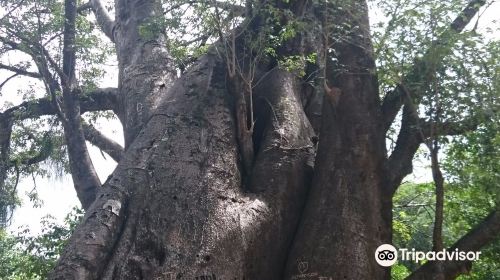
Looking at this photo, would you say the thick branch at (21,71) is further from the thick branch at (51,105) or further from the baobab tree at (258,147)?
the baobab tree at (258,147)

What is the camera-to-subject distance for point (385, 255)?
3.60m

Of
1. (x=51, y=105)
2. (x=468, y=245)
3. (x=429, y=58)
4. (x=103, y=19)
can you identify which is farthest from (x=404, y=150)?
(x=103, y=19)

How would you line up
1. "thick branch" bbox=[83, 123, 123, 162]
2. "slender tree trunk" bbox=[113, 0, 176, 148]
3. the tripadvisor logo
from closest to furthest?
the tripadvisor logo → "slender tree trunk" bbox=[113, 0, 176, 148] → "thick branch" bbox=[83, 123, 123, 162]

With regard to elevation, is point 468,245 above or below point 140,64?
below

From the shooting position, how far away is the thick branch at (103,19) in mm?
6297

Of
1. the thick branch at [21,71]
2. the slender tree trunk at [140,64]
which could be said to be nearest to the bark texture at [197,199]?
the slender tree trunk at [140,64]

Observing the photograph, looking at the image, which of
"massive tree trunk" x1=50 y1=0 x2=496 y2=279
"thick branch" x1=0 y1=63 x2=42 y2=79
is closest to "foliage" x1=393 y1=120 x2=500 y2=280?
"massive tree trunk" x1=50 y1=0 x2=496 y2=279

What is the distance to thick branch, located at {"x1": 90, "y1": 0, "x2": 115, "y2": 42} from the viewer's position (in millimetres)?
6297

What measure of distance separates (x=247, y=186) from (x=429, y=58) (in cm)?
148

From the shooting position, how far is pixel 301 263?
346cm

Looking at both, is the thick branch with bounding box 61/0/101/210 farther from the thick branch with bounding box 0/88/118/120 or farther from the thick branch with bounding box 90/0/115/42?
the thick branch with bounding box 90/0/115/42

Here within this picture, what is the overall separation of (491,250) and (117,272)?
2.55 meters

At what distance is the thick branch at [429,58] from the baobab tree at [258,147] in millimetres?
12

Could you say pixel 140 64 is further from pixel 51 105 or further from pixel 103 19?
pixel 103 19
